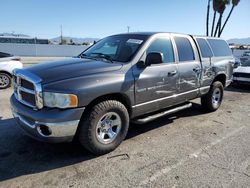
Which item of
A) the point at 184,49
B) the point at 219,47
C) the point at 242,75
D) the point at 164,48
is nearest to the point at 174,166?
the point at 164,48

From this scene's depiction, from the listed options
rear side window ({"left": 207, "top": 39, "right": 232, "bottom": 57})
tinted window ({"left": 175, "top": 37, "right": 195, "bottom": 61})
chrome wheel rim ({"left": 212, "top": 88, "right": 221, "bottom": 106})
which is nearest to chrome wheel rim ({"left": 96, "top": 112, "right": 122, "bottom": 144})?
tinted window ({"left": 175, "top": 37, "right": 195, "bottom": 61})

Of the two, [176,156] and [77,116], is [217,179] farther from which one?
[77,116]

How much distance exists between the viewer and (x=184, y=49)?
16.8 feet

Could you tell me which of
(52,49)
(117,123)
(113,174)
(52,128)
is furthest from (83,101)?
(52,49)

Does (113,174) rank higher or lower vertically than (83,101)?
lower

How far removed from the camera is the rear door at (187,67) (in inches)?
194

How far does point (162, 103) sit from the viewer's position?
4.58 m

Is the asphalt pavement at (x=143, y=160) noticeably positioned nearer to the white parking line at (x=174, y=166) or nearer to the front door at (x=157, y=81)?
the white parking line at (x=174, y=166)

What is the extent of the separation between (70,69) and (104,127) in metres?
1.05

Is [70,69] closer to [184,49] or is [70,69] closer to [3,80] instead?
[184,49]

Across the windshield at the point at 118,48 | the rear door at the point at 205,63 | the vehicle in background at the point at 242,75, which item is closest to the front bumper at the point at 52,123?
the windshield at the point at 118,48

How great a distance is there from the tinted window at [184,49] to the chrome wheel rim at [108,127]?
6.63 feet

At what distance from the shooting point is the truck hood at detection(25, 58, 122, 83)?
340cm

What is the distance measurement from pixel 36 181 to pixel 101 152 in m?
1.04
